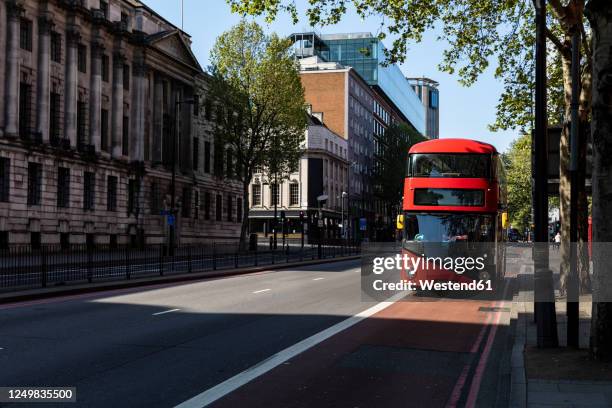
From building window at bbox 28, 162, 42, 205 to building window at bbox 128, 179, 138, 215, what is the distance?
36.8 feet

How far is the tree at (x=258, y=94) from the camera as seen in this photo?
2066 inches

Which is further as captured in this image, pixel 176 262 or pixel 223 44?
pixel 223 44

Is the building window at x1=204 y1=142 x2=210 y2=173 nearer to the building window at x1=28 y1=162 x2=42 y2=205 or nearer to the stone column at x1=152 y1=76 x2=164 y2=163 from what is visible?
the stone column at x1=152 y1=76 x2=164 y2=163

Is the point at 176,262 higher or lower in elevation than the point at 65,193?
lower

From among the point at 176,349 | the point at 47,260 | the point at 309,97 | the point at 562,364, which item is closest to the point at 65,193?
the point at 47,260

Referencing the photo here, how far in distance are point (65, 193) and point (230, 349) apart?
3889 centimetres

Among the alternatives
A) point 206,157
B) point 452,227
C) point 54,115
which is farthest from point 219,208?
point 452,227

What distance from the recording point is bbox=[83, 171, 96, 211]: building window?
159 feet

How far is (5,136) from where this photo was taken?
40219 millimetres

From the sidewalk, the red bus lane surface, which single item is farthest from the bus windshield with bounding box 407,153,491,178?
the sidewalk

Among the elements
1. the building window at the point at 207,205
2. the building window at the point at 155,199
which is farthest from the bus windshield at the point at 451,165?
the building window at the point at 207,205

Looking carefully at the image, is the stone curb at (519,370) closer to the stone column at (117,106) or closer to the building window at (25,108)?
the building window at (25,108)

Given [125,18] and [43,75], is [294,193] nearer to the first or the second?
[125,18]

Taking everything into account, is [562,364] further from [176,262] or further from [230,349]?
[176,262]
